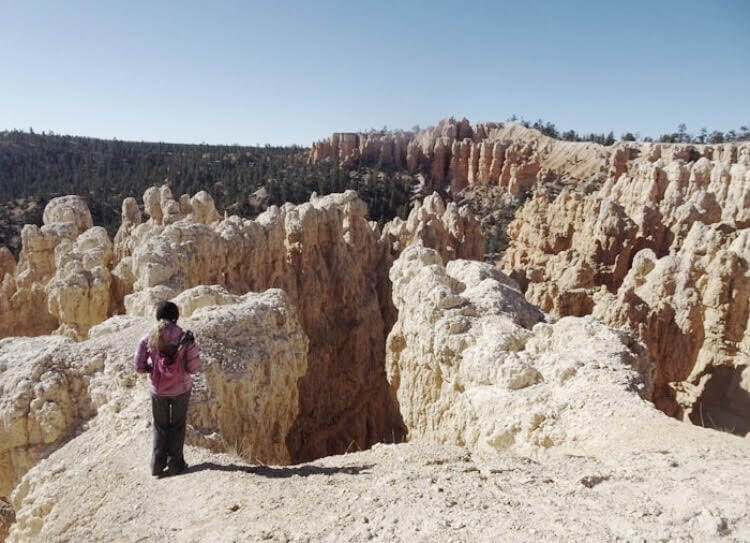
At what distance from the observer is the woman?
4449 mm

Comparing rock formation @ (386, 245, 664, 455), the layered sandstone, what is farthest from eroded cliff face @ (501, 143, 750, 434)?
the layered sandstone

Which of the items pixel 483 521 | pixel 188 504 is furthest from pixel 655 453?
pixel 188 504

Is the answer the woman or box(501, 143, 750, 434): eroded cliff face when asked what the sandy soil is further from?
box(501, 143, 750, 434): eroded cliff face

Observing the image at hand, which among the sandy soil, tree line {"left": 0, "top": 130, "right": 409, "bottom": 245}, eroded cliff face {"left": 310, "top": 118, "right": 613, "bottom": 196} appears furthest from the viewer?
eroded cliff face {"left": 310, "top": 118, "right": 613, "bottom": 196}

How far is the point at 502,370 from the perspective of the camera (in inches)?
249

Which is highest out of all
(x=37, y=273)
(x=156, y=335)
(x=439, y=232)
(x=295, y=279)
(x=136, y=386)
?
(x=156, y=335)

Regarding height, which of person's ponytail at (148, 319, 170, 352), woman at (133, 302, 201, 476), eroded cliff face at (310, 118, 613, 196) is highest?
eroded cliff face at (310, 118, 613, 196)

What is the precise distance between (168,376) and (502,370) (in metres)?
3.64

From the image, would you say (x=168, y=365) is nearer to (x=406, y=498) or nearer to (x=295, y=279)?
(x=406, y=498)

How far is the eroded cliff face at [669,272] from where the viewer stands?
41.4 ft

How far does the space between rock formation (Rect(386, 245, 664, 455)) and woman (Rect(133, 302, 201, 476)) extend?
3.09 meters

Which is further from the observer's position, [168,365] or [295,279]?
[295,279]

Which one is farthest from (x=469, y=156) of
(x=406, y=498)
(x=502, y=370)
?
(x=406, y=498)

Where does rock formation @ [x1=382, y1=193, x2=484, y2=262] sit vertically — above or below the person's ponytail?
below
